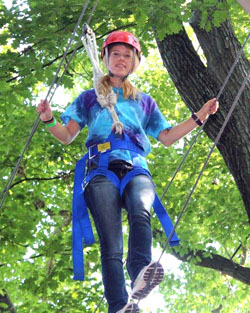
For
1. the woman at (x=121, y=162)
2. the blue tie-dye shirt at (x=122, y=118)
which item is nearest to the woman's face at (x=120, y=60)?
the woman at (x=121, y=162)

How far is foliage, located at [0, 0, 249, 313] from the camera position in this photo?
21.5 ft

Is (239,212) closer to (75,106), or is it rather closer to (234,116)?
(234,116)

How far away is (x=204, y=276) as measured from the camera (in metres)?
12.9

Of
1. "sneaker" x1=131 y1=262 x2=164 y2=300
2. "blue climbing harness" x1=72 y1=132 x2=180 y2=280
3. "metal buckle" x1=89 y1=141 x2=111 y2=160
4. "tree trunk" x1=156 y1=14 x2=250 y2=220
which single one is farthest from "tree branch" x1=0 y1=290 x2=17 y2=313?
"sneaker" x1=131 y1=262 x2=164 y2=300

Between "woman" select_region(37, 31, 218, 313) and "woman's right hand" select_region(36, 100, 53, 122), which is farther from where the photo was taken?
"woman's right hand" select_region(36, 100, 53, 122)

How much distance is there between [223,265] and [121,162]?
5667 millimetres

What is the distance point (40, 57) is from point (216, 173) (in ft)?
13.4

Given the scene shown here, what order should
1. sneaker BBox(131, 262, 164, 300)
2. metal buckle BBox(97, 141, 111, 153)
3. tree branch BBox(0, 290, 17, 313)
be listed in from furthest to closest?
tree branch BBox(0, 290, 17, 313) → metal buckle BBox(97, 141, 111, 153) → sneaker BBox(131, 262, 164, 300)

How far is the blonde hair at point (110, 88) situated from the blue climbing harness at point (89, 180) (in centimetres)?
25

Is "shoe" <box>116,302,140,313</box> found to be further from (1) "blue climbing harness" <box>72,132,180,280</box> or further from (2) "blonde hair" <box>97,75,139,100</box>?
(2) "blonde hair" <box>97,75,139,100</box>

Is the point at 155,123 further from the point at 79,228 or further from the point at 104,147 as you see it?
the point at 79,228

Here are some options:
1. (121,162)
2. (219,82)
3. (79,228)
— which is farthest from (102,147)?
(219,82)

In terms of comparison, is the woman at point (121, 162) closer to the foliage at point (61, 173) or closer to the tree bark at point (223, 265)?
the foliage at point (61, 173)

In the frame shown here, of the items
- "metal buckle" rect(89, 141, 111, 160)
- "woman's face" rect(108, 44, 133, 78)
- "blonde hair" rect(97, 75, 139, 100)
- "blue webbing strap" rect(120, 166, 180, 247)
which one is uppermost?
"woman's face" rect(108, 44, 133, 78)
